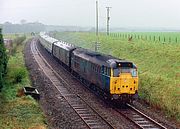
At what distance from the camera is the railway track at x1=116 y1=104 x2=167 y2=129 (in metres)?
20.9

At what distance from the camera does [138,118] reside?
74.5ft

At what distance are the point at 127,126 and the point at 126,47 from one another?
3181 cm

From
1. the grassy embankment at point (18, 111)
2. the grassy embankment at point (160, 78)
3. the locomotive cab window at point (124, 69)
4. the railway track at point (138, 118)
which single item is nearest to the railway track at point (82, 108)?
the railway track at point (138, 118)

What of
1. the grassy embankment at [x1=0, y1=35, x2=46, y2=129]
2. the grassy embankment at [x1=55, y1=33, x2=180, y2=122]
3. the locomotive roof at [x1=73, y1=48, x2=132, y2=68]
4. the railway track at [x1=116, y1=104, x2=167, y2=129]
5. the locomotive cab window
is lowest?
the railway track at [x1=116, y1=104, x2=167, y2=129]

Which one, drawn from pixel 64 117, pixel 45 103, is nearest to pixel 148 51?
pixel 45 103

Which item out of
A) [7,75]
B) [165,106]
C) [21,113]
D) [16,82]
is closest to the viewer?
[21,113]

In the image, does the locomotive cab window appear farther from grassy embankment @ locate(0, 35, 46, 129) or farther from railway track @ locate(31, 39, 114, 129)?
grassy embankment @ locate(0, 35, 46, 129)

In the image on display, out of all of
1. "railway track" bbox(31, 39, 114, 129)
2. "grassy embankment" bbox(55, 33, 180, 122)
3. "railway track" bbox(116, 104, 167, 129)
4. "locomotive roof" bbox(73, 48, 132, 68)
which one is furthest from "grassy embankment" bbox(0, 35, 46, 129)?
"grassy embankment" bbox(55, 33, 180, 122)

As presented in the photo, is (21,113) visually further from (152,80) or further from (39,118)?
(152,80)

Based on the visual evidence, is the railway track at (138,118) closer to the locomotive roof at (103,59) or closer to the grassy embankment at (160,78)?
the grassy embankment at (160,78)

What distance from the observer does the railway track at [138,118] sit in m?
20.9

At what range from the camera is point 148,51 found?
43375 millimetres

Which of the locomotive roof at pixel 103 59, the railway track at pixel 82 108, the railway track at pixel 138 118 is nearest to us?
the railway track at pixel 138 118

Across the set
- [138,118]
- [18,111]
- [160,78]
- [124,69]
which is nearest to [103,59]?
[124,69]
